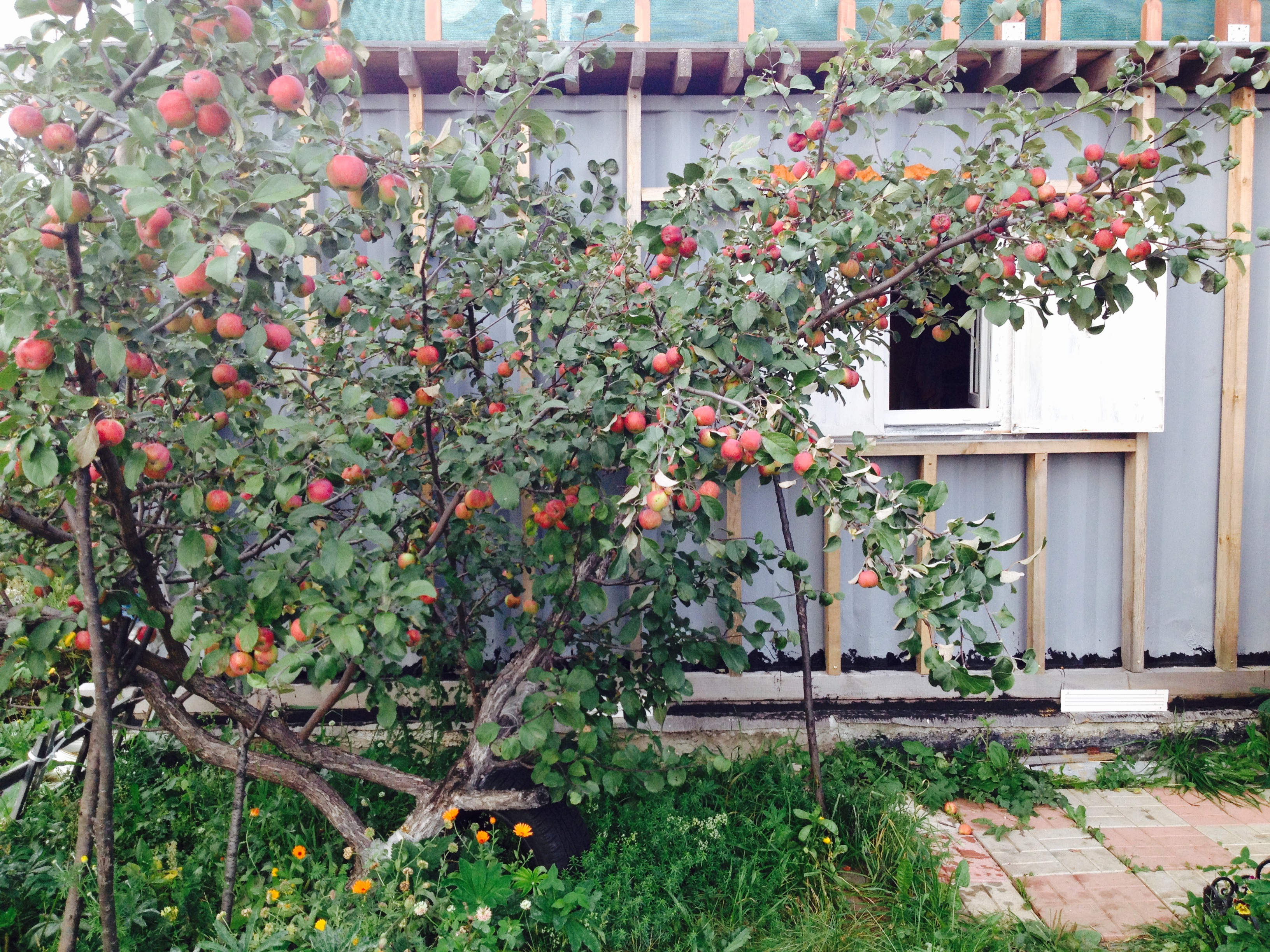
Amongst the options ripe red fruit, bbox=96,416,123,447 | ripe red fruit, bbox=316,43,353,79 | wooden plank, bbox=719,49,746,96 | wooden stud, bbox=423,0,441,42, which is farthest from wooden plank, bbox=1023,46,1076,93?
ripe red fruit, bbox=96,416,123,447

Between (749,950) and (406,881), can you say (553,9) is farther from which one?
(749,950)

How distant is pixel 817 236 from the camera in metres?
2.15

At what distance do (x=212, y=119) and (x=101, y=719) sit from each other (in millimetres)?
1318

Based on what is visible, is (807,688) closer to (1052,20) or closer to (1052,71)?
(1052,71)

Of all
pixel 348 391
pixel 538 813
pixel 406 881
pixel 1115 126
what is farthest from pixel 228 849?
pixel 1115 126

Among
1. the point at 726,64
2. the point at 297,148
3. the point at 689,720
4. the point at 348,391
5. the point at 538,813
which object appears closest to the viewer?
the point at 297,148

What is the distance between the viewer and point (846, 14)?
3.64m

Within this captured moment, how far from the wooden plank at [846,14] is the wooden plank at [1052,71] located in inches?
31.5

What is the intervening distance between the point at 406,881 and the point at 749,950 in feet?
3.31

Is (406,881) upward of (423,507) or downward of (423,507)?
downward

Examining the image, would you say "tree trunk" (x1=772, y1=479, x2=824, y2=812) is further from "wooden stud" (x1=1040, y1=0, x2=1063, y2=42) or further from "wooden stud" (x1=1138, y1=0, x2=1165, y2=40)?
"wooden stud" (x1=1138, y1=0, x2=1165, y2=40)

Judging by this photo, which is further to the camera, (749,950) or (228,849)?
(749,950)

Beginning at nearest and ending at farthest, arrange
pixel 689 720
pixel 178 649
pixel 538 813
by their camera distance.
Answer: pixel 178 649 < pixel 538 813 < pixel 689 720

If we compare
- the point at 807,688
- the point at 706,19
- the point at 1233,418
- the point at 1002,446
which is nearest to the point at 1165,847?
the point at 807,688
